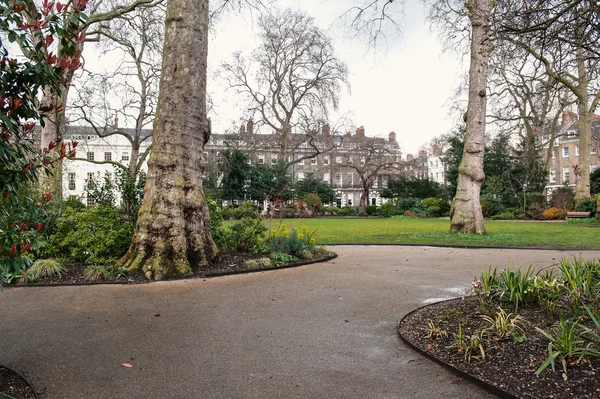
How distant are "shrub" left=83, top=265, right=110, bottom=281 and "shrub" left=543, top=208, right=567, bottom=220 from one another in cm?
2924

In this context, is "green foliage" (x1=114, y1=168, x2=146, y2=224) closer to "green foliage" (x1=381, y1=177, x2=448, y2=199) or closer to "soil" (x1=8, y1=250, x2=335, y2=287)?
"soil" (x1=8, y1=250, x2=335, y2=287)

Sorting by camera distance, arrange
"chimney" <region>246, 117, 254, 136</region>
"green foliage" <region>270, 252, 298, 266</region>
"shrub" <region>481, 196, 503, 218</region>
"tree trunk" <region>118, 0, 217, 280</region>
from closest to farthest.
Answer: "tree trunk" <region>118, 0, 217, 280</region>
"green foliage" <region>270, 252, 298, 266</region>
"shrub" <region>481, 196, 503, 218</region>
"chimney" <region>246, 117, 254, 136</region>

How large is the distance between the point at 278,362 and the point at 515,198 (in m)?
33.4

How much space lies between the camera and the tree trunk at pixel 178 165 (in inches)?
296

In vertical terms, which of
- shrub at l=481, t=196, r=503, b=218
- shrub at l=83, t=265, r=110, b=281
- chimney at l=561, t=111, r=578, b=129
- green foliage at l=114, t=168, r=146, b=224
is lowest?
shrub at l=83, t=265, r=110, b=281

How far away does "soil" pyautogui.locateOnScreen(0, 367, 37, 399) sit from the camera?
9.36 feet

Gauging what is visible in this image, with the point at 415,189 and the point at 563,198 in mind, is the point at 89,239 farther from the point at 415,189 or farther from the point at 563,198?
the point at 415,189

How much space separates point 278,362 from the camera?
3.53 meters

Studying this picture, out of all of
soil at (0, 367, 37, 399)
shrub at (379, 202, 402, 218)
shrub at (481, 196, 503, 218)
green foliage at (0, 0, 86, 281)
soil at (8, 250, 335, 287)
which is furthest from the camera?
shrub at (379, 202, 402, 218)

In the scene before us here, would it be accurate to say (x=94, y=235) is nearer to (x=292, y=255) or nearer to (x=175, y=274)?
(x=175, y=274)

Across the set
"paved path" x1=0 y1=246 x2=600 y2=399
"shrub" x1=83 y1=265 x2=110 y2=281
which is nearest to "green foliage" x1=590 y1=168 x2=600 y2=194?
"paved path" x1=0 y1=246 x2=600 y2=399

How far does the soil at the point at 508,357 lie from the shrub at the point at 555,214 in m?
27.9

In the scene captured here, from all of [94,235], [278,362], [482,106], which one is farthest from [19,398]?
[482,106]

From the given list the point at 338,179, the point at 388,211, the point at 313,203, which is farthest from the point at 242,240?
the point at 338,179
